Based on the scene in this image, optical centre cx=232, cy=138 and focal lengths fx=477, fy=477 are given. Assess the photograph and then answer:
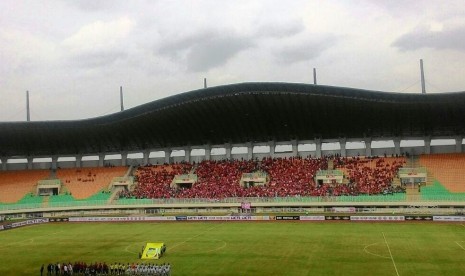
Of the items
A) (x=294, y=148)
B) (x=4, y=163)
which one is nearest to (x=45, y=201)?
(x=4, y=163)

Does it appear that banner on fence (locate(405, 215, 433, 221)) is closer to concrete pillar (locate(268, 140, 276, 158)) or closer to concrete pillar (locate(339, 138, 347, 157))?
concrete pillar (locate(339, 138, 347, 157))

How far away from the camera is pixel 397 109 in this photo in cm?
6419

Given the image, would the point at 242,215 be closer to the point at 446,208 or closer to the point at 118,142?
the point at 446,208

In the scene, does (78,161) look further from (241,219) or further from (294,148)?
(241,219)

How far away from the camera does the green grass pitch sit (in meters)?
32.2

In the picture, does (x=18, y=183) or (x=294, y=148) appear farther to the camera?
(x=18, y=183)

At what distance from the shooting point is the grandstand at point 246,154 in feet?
206

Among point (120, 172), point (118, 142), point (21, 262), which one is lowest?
point (21, 262)

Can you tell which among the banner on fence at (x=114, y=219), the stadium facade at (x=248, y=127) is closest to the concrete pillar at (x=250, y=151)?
the stadium facade at (x=248, y=127)

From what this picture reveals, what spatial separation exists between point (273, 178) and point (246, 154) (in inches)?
377

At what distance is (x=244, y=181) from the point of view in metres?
73.1

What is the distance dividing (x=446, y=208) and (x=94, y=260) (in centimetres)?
4207

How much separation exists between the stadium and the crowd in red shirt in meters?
0.29

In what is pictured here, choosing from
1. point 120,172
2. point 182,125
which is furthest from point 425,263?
point 120,172
